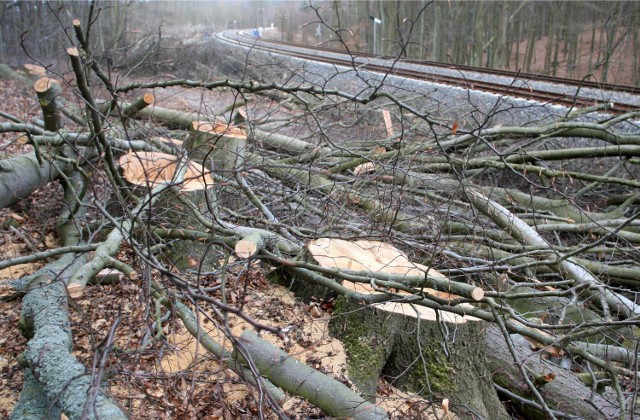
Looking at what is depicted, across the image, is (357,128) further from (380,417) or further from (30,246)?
(380,417)

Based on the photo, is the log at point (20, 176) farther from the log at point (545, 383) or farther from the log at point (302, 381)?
the log at point (545, 383)

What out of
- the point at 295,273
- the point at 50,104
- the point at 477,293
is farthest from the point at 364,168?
the point at 50,104

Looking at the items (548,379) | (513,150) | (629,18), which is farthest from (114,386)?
(629,18)

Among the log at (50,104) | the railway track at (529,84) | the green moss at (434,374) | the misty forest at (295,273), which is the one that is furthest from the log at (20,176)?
the railway track at (529,84)

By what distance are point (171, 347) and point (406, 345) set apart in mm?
1492

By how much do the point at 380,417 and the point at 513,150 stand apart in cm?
390

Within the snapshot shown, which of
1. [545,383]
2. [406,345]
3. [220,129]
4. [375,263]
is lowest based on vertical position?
[545,383]

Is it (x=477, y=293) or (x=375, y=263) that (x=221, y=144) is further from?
(x=477, y=293)

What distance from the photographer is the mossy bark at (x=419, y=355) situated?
3326mm

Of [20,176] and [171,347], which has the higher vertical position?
[20,176]

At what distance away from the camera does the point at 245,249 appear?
8.48 feet

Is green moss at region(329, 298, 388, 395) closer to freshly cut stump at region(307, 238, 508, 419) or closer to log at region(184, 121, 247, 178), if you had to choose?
freshly cut stump at region(307, 238, 508, 419)

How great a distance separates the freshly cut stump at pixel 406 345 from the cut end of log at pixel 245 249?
73 centimetres

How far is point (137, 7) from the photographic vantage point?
64.2 feet
